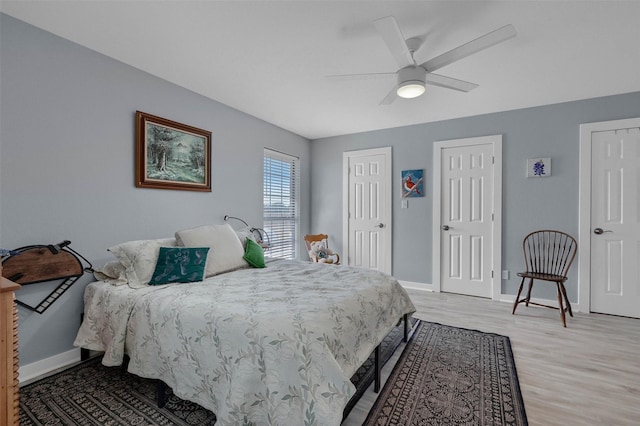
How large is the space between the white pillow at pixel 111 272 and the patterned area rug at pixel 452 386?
198 centimetres

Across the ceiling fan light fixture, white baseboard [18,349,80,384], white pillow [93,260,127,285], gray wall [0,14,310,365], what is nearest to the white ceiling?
gray wall [0,14,310,365]

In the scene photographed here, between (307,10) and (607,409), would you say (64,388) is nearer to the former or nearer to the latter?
(307,10)

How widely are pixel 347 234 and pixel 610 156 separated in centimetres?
342

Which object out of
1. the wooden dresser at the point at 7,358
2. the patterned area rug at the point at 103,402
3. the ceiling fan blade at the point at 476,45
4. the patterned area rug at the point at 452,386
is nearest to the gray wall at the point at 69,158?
the patterned area rug at the point at 103,402

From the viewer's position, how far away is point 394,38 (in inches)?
69.7

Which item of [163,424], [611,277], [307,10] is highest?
[307,10]

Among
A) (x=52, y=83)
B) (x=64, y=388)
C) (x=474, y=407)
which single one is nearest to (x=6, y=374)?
(x=64, y=388)

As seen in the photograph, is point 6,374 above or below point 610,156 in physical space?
below

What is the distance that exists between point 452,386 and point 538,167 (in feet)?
9.86

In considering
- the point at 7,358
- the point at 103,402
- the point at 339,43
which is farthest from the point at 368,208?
the point at 7,358

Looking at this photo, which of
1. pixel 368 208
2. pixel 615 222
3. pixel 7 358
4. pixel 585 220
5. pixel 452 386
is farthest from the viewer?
pixel 368 208

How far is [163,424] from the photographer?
62.5 inches

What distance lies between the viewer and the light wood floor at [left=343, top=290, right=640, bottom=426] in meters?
1.70

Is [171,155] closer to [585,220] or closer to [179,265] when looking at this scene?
[179,265]
